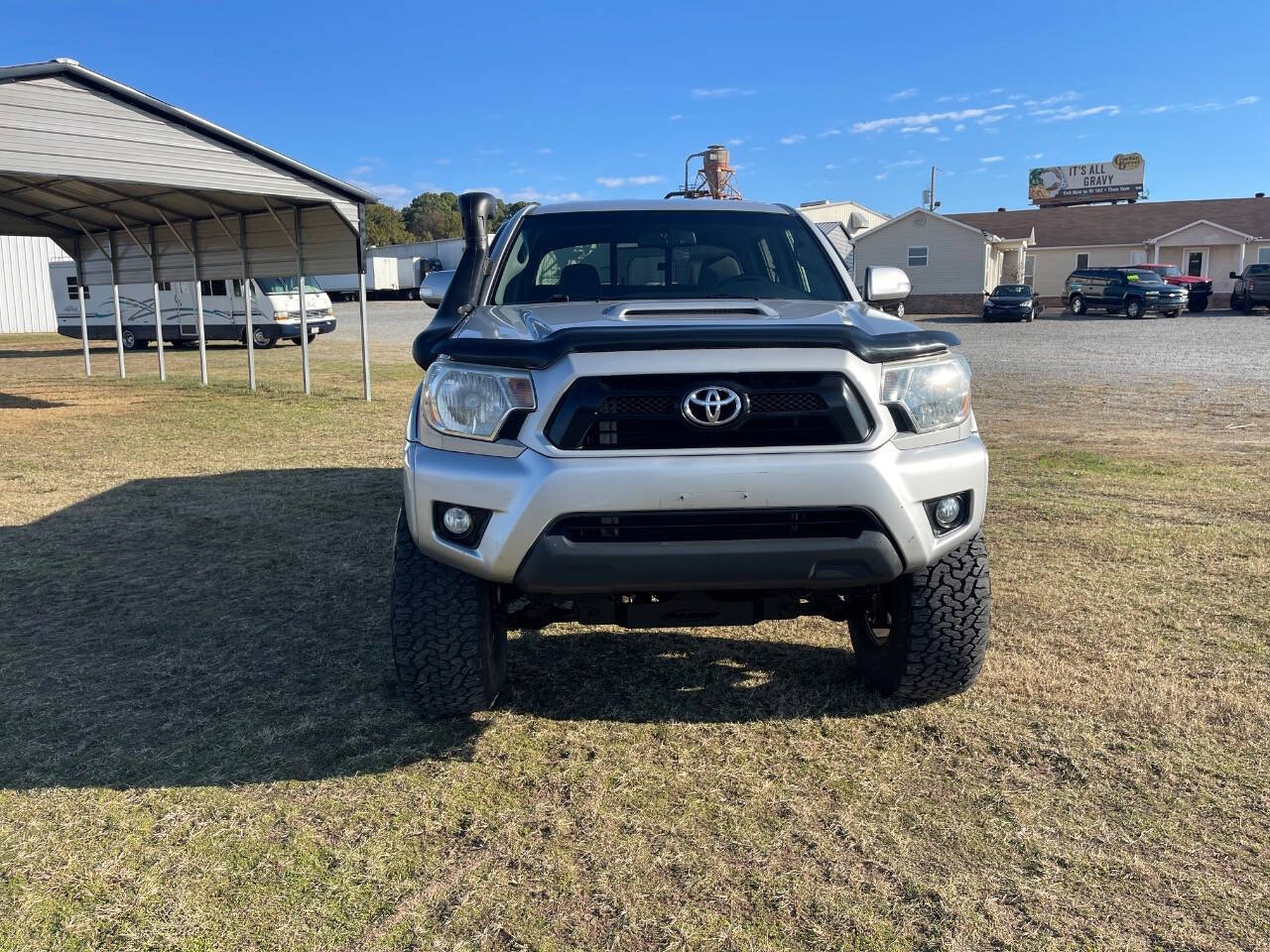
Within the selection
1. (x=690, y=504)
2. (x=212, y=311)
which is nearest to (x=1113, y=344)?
(x=212, y=311)

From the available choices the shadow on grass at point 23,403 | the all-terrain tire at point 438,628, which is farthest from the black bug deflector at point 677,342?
the shadow on grass at point 23,403

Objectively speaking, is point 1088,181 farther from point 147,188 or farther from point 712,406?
point 712,406

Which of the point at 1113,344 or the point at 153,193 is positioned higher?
the point at 153,193

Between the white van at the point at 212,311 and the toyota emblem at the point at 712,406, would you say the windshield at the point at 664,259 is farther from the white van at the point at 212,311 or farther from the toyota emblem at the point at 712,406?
the white van at the point at 212,311

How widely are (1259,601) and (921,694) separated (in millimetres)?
2210

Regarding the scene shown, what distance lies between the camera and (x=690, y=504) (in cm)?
275

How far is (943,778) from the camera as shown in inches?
119

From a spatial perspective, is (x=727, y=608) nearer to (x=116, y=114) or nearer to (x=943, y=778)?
(x=943, y=778)

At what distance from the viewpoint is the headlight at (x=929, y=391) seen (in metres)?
2.94

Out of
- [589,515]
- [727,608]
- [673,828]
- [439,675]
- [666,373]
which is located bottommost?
[673,828]

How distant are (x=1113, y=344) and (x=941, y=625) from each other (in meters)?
22.1

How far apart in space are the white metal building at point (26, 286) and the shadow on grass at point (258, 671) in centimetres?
3416

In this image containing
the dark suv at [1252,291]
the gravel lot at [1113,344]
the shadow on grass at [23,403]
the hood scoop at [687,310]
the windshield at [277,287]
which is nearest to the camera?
the hood scoop at [687,310]

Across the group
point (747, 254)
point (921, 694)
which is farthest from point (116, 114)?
point (921, 694)
